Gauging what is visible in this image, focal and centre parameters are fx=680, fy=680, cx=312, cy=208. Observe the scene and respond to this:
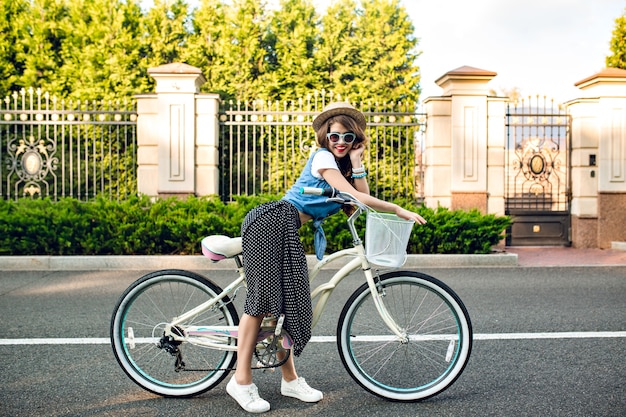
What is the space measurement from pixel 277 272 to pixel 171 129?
29.2ft

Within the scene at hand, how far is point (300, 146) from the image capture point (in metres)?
12.4

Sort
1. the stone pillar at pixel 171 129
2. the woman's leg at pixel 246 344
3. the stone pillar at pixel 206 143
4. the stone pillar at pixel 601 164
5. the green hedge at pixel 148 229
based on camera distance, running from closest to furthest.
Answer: the woman's leg at pixel 246 344, the green hedge at pixel 148 229, the stone pillar at pixel 171 129, the stone pillar at pixel 206 143, the stone pillar at pixel 601 164

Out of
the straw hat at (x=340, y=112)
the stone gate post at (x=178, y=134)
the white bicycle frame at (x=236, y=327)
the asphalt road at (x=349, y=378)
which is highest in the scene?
the stone gate post at (x=178, y=134)

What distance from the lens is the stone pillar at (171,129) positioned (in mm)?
12031

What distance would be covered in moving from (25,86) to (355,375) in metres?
14.0

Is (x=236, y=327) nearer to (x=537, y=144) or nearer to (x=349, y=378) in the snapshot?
(x=349, y=378)

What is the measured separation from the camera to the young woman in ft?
12.0

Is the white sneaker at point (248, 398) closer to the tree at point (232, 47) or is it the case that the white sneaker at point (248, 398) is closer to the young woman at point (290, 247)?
the young woman at point (290, 247)

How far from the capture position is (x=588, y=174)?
12.7 metres

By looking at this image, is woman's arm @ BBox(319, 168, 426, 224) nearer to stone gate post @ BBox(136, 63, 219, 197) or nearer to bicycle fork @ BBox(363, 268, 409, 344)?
bicycle fork @ BBox(363, 268, 409, 344)

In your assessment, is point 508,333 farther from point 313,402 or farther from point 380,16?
point 380,16

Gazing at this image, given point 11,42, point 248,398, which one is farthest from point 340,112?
point 11,42

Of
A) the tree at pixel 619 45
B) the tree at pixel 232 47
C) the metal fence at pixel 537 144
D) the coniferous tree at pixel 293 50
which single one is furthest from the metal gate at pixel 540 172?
the tree at pixel 232 47

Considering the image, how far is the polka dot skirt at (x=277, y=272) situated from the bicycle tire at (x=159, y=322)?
32cm
